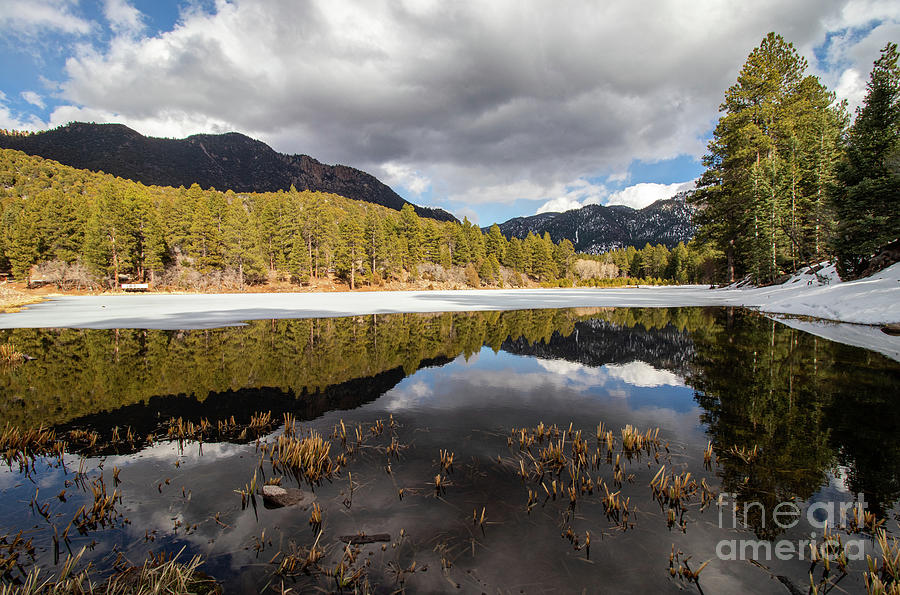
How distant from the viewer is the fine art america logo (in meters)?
3.55

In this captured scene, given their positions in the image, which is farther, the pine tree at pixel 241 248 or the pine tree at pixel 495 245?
the pine tree at pixel 495 245

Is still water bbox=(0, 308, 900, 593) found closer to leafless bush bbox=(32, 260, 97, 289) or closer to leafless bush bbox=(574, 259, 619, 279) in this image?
leafless bush bbox=(32, 260, 97, 289)

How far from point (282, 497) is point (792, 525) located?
19.4 ft

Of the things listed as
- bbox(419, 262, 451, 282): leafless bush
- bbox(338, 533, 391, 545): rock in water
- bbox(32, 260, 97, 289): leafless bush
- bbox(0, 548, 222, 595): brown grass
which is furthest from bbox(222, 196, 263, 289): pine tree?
bbox(338, 533, 391, 545): rock in water

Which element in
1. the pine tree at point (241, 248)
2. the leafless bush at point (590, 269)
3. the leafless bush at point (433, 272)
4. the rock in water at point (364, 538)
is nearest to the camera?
the rock in water at point (364, 538)

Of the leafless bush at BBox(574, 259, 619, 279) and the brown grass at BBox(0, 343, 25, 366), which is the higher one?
the leafless bush at BBox(574, 259, 619, 279)

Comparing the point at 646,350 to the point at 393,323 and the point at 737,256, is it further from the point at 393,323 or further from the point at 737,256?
the point at 737,256

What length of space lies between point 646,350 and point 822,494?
10556 millimetres

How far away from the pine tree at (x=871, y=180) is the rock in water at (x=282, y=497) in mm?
33748

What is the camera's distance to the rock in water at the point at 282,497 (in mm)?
4578

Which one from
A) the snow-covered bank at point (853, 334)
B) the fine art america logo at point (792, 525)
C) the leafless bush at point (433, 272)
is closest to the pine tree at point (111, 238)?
the leafless bush at point (433, 272)

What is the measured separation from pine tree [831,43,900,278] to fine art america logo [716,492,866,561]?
2899 cm

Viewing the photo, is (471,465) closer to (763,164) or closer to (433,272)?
(763,164)

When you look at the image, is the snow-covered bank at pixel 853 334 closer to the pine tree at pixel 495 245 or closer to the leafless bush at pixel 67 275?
the leafless bush at pixel 67 275
